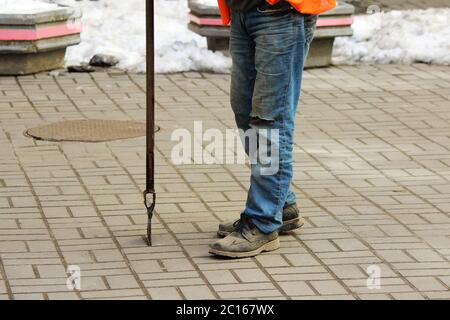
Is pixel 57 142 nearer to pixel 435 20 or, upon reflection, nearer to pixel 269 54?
pixel 269 54

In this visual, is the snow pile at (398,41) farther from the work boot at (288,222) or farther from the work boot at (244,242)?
the work boot at (244,242)

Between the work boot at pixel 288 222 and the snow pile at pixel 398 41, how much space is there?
527 centimetres

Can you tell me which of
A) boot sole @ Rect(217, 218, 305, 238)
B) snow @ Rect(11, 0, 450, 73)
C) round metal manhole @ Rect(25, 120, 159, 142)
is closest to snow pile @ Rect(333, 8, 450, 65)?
snow @ Rect(11, 0, 450, 73)

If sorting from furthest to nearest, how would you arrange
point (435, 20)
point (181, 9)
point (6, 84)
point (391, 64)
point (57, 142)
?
point (181, 9) → point (435, 20) → point (391, 64) → point (6, 84) → point (57, 142)

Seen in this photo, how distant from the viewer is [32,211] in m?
6.70

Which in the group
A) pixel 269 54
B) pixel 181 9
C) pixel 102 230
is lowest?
pixel 181 9

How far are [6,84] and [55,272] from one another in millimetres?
4801

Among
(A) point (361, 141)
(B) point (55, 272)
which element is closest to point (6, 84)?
(A) point (361, 141)

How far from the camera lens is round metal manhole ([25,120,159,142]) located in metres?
8.46

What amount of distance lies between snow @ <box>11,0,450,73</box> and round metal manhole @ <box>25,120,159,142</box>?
6.65 ft

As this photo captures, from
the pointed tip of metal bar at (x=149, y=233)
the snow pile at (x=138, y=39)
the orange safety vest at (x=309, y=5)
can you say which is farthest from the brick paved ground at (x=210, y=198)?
the orange safety vest at (x=309, y=5)

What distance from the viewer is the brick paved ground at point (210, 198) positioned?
559cm

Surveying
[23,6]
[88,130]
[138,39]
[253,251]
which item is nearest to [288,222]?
[253,251]

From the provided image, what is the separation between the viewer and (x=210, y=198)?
23.1ft
